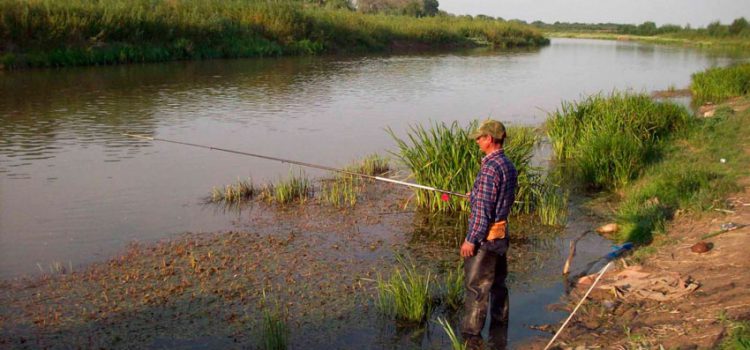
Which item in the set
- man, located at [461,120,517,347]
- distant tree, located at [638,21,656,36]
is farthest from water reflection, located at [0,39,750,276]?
distant tree, located at [638,21,656,36]

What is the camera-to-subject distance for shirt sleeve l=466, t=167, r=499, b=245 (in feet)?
14.9

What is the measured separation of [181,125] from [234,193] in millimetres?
5943

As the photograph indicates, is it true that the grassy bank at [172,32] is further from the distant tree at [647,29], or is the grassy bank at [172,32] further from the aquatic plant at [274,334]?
the distant tree at [647,29]

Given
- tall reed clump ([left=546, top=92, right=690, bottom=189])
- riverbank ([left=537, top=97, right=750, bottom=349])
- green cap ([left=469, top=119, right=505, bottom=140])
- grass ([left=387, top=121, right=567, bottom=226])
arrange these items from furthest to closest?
1. tall reed clump ([left=546, top=92, right=690, bottom=189])
2. grass ([left=387, top=121, right=567, bottom=226])
3. green cap ([left=469, top=119, right=505, bottom=140])
4. riverbank ([left=537, top=97, right=750, bottom=349])

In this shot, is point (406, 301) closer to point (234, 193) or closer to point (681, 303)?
point (681, 303)

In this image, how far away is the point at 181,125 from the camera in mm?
14242

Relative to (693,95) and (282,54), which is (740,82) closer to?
(693,95)

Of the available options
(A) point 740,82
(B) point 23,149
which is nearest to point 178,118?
(B) point 23,149

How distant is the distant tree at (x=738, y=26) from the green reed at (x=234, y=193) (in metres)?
65.8

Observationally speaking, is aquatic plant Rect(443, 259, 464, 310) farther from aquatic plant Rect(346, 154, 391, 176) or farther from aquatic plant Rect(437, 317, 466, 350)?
aquatic plant Rect(346, 154, 391, 176)

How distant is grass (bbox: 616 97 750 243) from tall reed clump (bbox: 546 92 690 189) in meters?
0.27

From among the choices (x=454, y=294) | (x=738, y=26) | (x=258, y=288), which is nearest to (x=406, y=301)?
(x=454, y=294)

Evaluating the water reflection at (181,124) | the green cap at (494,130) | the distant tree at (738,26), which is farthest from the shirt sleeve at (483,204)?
the distant tree at (738,26)

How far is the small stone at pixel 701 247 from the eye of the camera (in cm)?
587
